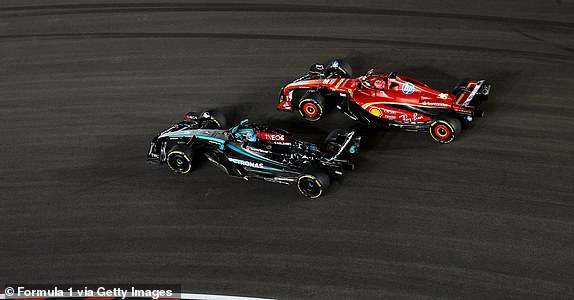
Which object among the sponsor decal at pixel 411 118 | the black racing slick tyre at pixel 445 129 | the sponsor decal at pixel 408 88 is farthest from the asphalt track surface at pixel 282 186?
the sponsor decal at pixel 408 88

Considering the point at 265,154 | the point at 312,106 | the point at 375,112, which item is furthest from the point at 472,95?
the point at 265,154

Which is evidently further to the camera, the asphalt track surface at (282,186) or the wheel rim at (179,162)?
the wheel rim at (179,162)

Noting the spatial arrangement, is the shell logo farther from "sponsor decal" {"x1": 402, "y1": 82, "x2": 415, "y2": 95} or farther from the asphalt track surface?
"sponsor decal" {"x1": 402, "y1": 82, "x2": 415, "y2": 95}

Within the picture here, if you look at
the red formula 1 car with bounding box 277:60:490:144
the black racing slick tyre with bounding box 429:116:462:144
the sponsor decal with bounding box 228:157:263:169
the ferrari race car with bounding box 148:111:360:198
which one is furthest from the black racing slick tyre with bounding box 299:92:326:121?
the black racing slick tyre with bounding box 429:116:462:144

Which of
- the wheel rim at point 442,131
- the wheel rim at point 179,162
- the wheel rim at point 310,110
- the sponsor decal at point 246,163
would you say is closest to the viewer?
the sponsor decal at point 246,163

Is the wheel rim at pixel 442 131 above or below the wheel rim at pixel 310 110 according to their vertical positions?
below

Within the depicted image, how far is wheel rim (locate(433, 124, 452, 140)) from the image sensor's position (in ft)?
35.1

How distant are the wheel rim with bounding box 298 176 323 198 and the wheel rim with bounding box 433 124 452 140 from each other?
2.91 meters

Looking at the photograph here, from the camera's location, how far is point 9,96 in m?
13.9

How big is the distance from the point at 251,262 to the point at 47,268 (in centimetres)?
379

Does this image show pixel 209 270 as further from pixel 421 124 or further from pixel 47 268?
pixel 421 124

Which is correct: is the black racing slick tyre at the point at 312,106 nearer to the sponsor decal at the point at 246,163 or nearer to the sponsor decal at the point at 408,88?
the sponsor decal at the point at 408,88

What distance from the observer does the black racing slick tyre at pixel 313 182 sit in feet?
31.7

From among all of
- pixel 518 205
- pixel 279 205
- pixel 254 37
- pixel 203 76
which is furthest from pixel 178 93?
pixel 518 205
